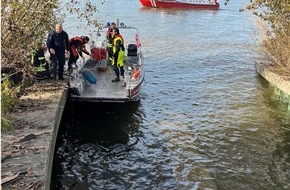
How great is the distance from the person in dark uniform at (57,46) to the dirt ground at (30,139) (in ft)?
2.04

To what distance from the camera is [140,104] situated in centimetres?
1298

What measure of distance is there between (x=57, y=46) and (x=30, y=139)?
3.78 metres

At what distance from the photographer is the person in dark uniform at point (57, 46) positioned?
34.2 ft

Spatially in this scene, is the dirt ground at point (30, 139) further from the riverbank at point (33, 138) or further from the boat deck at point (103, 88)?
the boat deck at point (103, 88)

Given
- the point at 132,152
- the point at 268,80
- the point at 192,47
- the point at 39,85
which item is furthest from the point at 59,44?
the point at 192,47

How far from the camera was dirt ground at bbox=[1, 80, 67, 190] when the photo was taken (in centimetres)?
604

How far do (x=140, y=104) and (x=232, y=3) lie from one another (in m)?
39.7

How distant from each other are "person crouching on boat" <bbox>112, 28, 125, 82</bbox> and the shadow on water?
1058 millimetres

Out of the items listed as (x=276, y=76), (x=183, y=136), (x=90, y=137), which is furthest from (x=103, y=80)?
(x=276, y=76)

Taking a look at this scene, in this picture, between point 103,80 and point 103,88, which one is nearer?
point 103,88

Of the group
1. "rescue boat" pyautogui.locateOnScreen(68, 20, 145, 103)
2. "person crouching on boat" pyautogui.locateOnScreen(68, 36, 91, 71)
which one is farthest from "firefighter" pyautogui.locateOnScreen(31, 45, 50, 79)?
"person crouching on boat" pyautogui.locateOnScreen(68, 36, 91, 71)

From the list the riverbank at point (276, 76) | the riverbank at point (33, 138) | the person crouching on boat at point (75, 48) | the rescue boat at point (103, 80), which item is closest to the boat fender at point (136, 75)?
the rescue boat at point (103, 80)

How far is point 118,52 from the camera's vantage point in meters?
11.8

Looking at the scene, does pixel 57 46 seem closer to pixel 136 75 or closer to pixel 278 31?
pixel 136 75
